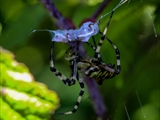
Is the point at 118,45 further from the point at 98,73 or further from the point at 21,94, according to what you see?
the point at 21,94

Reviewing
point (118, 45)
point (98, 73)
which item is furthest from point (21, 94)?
point (118, 45)

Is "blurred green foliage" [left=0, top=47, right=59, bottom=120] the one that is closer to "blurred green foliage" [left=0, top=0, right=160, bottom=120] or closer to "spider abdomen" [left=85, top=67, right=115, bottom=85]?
"blurred green foliage" [left=0, top=0, right=160, bottom=120]

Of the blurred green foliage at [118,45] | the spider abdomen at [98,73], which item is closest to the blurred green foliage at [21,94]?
the blurred green foliage at [118,45]

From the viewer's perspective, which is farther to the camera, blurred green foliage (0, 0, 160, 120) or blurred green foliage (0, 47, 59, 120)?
blurred green foliage (0, 0, 160, 120)

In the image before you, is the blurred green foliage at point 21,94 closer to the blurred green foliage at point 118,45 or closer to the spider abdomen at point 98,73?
the blurred green foliage at point 118,45

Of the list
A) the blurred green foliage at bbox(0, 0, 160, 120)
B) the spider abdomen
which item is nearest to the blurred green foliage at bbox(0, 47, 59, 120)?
the blurred green foliage at bbox(0, 0, 160, 120)
